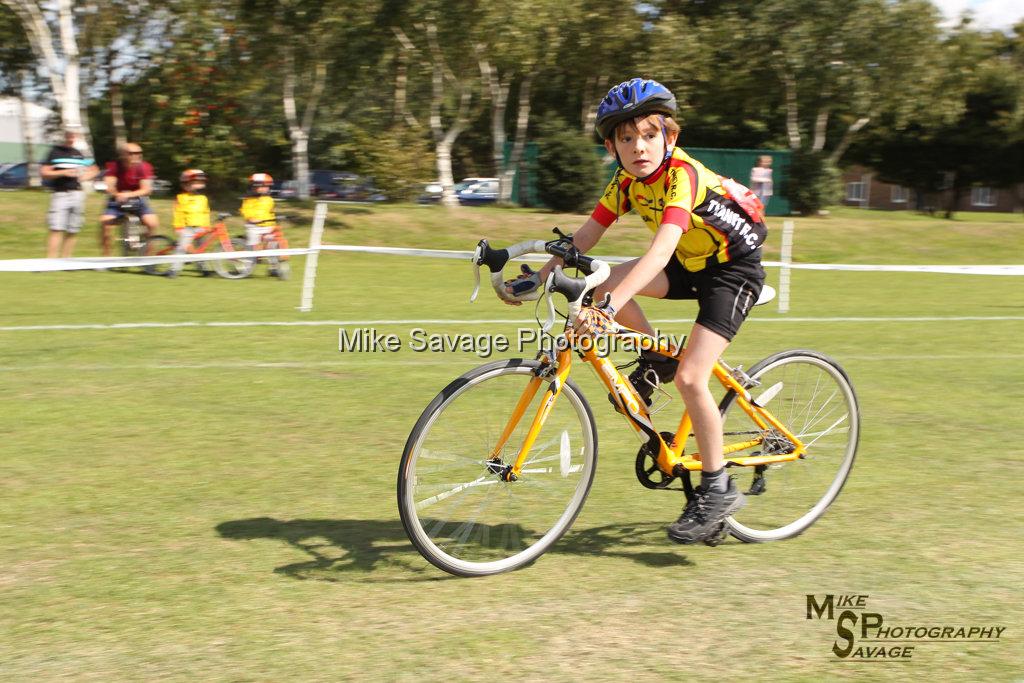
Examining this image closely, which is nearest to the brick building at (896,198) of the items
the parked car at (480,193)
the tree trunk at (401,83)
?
the parked car at (480,193)

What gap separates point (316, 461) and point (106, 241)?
12.8 meters

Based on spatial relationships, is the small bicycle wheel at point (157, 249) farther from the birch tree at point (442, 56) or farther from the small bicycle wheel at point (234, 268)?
the birch tree at point (442, 56)

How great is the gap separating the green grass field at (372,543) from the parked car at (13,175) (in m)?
33.2

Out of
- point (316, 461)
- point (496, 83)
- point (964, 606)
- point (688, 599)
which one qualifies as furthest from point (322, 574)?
point (496, 83)

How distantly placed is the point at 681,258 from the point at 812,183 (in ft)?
108

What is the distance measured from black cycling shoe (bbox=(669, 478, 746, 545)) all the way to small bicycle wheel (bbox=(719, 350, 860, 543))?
28 cm

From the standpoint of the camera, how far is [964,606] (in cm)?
450

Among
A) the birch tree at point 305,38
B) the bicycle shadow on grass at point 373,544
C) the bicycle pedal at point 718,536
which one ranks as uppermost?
the birch tree at point 305,38

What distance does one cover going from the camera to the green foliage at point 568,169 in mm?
31516

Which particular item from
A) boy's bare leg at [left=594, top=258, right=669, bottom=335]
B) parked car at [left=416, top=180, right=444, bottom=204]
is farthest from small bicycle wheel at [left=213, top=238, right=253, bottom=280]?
parked car at [left=416, top=180, right=444, bottom=204]

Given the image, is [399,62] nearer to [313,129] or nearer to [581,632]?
[313,129]

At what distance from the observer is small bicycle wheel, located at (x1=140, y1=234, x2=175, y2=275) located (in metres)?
17.8

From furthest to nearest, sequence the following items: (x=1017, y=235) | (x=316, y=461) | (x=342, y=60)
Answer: (x=342, y=60), (x=1017, y=235), (x=316, y=461)

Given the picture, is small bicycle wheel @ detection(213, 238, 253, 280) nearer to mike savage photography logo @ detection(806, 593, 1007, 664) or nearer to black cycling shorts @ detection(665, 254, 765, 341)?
black cycling shorts @ detection(665, 254, 765, 341)
